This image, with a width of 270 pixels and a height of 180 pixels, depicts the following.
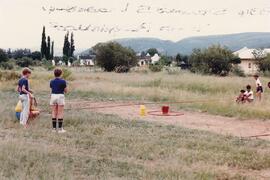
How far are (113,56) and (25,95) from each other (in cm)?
5292

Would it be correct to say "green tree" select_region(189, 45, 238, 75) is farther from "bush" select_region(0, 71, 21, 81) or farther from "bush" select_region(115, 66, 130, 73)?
"bush" select_region(0, 71, 21, 81)

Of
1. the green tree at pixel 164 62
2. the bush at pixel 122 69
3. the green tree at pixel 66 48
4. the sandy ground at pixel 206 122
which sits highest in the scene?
the green tree at pixel 66 48

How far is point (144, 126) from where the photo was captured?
14.7 meters

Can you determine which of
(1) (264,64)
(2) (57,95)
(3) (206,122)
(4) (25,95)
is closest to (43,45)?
(1) (264,64)

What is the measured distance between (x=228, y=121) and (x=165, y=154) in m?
7.54

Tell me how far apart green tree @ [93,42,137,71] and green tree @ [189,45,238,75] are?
346 inches

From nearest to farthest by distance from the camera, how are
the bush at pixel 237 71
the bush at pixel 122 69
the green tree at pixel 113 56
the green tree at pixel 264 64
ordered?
1. the bush at pixel 237 71
2. the green tree at pixel 264 64
3. the bush at pixel 122 69
4. the green tree at pixel 113 56

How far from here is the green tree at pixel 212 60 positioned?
60719 mm

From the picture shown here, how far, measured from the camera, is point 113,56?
66688mm

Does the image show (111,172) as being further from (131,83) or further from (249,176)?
(131,83)

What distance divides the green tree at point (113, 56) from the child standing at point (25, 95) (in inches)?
2062

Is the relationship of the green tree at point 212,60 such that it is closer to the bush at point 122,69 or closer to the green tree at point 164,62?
the bush at point 122,69

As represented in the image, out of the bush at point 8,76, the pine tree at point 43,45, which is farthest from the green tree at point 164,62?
the bush at point 8,76

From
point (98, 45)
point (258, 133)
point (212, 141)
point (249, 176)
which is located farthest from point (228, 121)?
point (98, 45)
